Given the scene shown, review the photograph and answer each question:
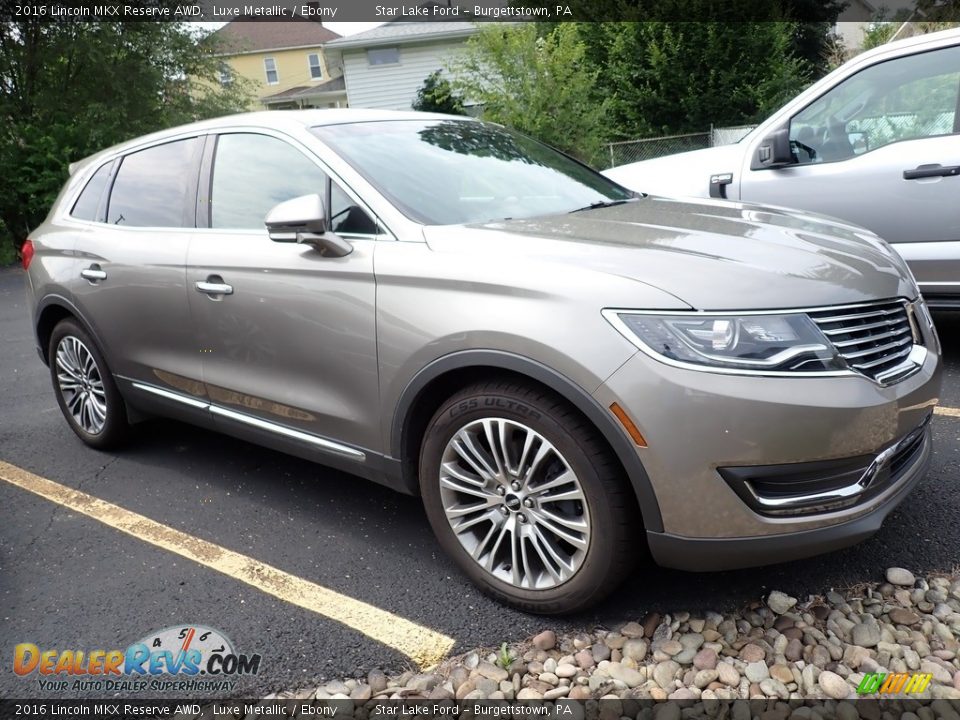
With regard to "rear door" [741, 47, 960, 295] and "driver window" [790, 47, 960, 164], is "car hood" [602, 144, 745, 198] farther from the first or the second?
"driver window" [790, 47, 960, 164]

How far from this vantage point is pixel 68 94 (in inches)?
656

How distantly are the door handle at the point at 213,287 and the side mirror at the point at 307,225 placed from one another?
460 millimetres

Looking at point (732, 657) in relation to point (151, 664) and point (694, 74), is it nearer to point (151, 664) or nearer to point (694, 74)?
point (151, 664)

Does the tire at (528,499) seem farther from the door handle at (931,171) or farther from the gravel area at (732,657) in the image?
the door handle at (931,171)

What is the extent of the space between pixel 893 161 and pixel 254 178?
3.54 m

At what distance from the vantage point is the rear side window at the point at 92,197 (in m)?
4.29

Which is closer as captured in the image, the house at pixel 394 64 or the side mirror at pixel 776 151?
the side mirror at pixel 776 151

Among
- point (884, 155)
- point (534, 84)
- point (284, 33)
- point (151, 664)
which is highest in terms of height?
point (284, 33)

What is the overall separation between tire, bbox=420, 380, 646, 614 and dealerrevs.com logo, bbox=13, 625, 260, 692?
2.66 feet

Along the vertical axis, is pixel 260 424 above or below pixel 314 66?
below

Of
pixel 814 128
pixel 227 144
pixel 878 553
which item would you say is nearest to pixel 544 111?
pixel 814 128

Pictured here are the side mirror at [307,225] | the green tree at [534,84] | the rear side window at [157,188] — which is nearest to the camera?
the side mirror at [307,225]

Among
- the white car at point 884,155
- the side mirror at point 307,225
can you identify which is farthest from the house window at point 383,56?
the side mirror at point 307,225

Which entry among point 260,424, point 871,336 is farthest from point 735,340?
point 260,424
